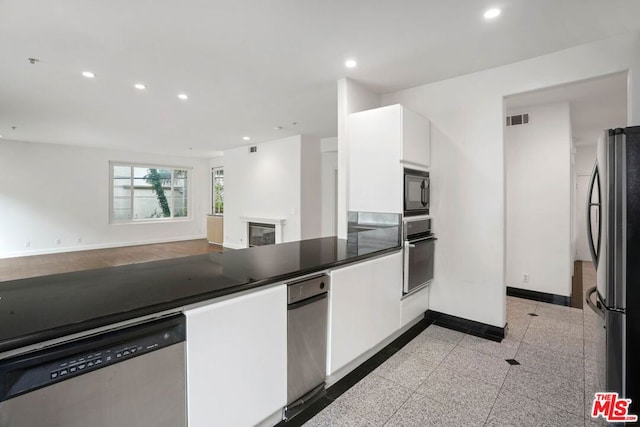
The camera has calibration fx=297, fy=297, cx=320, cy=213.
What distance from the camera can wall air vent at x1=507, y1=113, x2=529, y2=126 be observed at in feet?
13.8

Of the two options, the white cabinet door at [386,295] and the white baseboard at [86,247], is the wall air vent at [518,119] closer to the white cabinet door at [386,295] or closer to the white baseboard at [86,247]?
the white cabinet door at [386,295]

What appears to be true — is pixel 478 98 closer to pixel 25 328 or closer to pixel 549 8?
pixel 549 8

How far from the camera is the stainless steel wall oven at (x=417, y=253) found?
9.41ft

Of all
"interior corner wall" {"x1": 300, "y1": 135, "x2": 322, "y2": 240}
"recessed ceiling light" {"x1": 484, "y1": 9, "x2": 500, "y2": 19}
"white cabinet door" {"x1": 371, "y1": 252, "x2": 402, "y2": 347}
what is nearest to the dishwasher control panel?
"white cabinet door" {"x1": 371, "y1": 252, "x2": 402, "y2": 347}

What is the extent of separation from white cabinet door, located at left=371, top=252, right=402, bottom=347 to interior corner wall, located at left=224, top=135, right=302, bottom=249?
4.04 meters

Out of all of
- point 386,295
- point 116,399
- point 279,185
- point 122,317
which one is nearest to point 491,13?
point 386,295

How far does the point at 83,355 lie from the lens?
41.2 inches

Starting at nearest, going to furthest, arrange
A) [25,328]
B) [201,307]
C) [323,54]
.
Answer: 1. [25,328]
2. [201,307]
3. [323,54]

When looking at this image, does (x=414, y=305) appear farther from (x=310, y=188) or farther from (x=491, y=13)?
(x=310, y=188)

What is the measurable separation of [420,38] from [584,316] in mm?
3681

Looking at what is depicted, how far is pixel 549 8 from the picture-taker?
6.69ft

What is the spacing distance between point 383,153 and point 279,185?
450 centimetres

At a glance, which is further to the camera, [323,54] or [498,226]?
[498,226]

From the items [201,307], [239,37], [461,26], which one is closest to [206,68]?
[239,37]
